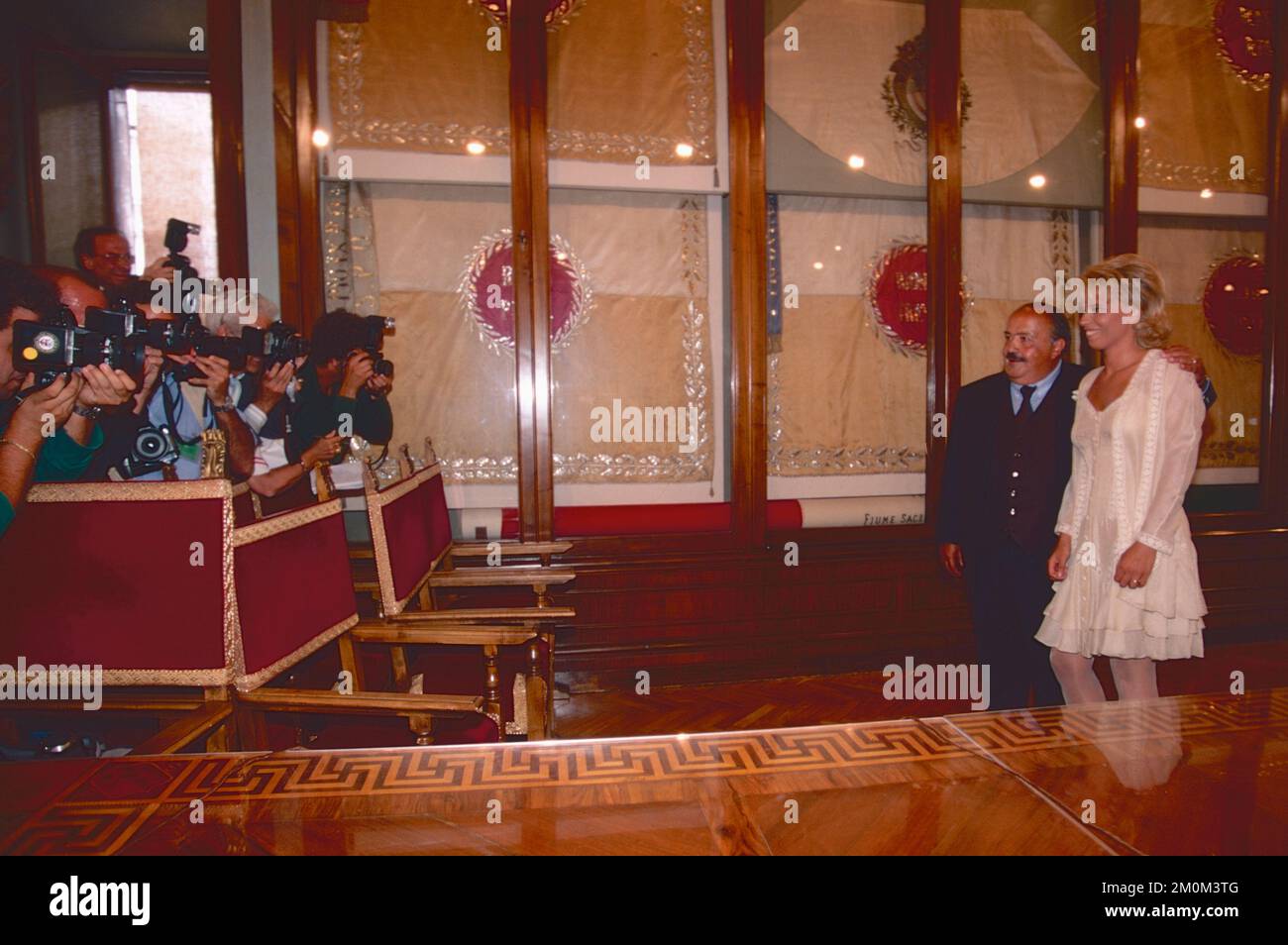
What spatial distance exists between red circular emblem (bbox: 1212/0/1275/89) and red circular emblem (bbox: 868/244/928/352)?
74.3 inches

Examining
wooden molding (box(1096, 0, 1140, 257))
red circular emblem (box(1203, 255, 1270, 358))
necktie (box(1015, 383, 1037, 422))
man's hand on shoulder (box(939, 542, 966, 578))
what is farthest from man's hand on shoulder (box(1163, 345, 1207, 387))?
red circular emblem (box(1203, 255, 1270, 358))

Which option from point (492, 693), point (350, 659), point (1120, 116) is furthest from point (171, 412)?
point (1120, 116)

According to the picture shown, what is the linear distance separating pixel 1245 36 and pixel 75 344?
512 cm

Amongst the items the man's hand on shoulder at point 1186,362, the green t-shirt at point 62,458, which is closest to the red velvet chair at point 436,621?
the green t-shirt at point 62,458

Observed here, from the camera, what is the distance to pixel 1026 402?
242 cm

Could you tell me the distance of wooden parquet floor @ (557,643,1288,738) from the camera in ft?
9.56

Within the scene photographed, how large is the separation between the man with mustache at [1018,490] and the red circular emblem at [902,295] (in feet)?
3.76

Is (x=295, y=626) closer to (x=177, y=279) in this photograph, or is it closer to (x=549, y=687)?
(x=549, y=687)

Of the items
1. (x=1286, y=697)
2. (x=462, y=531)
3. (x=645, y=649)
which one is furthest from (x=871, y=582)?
(x=1286, y=697)

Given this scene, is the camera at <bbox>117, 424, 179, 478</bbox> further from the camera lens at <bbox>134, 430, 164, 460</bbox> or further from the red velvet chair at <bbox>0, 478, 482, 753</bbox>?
the red velvet chair at <bbox>0, 478, 482, 753</bbox>

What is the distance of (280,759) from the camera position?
1070 mm

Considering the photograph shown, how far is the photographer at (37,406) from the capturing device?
137cm
